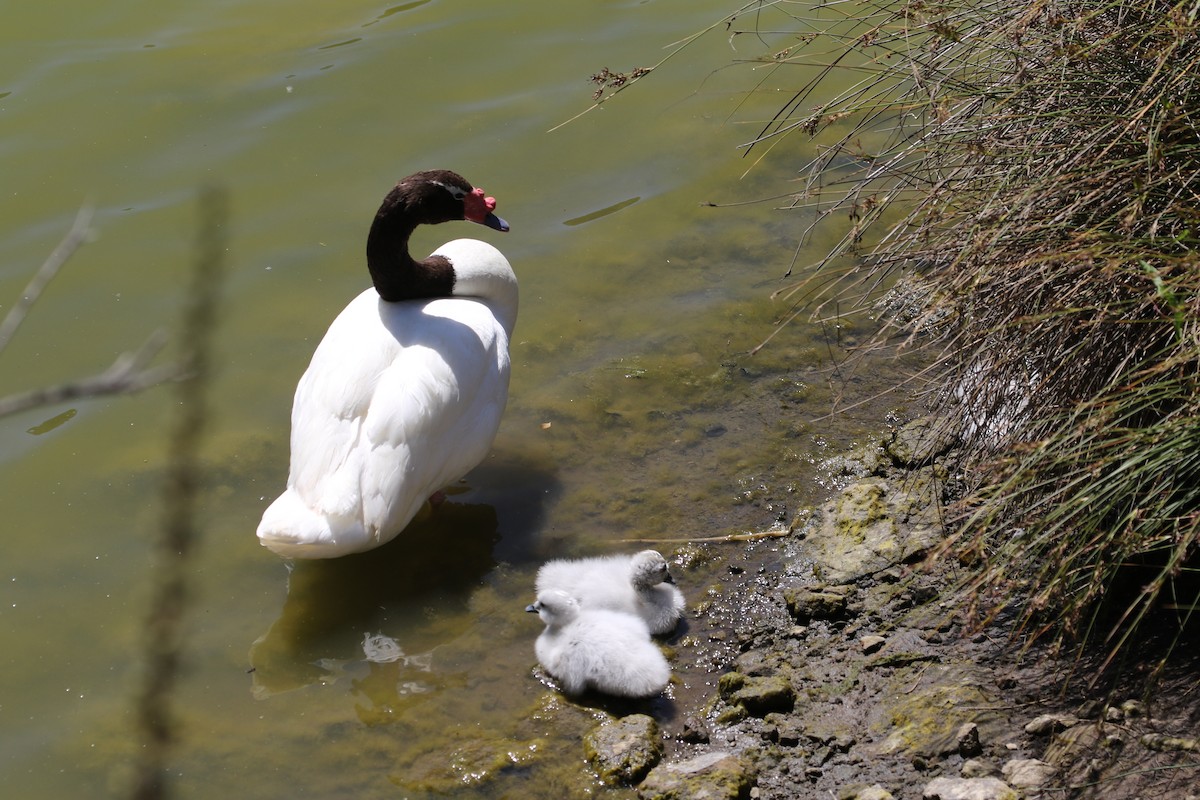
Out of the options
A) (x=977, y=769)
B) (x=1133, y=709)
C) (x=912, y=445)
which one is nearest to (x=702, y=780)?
(x=977, y=769)

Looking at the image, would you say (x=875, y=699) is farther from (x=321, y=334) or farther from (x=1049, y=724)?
(x=321, y=334)

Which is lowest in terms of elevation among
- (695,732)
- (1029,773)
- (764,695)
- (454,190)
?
(695,732)

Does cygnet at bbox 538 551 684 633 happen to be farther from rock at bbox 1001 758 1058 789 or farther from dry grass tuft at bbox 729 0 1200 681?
rock at bbox 1001 758 1058 789

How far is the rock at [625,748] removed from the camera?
354 cm

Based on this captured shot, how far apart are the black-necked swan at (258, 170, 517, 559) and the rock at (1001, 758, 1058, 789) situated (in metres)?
2.34

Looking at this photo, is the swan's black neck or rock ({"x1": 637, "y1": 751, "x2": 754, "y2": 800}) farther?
the swan's black neck

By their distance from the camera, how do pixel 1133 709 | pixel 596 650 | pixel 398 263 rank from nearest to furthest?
pixel 1133 709 < pixel 596 650 < pixel 398 263

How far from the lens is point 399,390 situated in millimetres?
4523

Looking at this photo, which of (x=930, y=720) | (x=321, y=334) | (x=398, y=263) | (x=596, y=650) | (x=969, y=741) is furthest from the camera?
(x=321, y=334)

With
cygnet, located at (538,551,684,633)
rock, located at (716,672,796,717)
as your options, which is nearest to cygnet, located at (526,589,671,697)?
cygnet, located at (538,551,684,633)

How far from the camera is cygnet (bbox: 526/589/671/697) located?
12.5 feet

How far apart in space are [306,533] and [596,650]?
1127 millimetres

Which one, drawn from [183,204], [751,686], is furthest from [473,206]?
[751,686]

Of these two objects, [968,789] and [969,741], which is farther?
[969,741]
